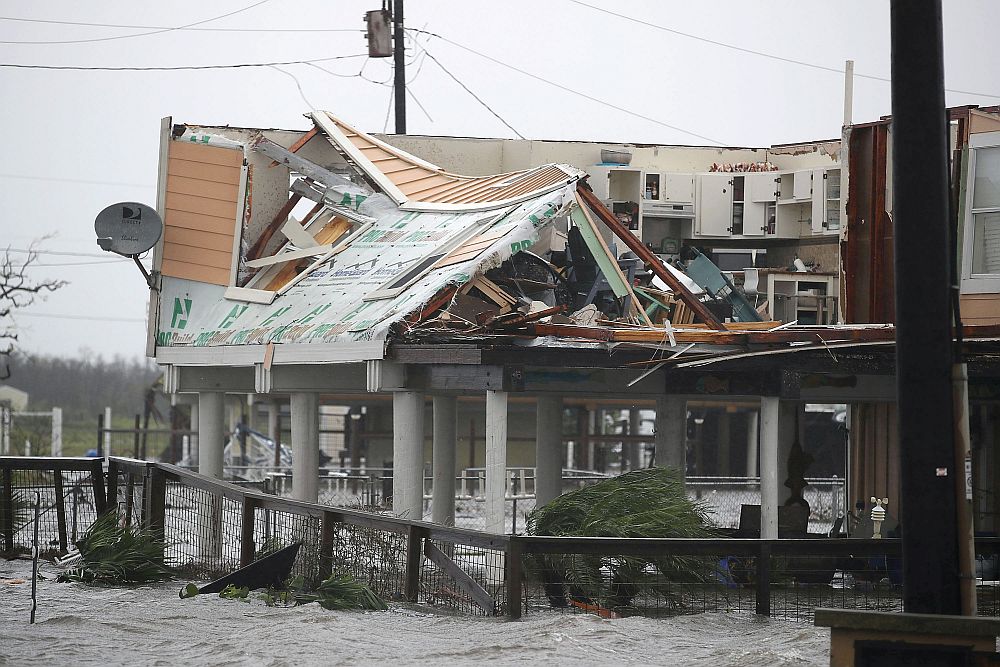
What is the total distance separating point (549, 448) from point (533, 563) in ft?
34.9

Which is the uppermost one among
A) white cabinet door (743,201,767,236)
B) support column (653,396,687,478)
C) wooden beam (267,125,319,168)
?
wooden beam (267,125,319,168)

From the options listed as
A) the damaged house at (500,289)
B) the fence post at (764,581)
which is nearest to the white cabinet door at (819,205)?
the damaged house at (500,289)

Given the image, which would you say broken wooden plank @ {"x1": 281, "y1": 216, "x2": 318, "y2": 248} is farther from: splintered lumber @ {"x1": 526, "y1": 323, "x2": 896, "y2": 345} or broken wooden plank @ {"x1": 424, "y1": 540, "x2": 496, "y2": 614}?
broken wooden plank @ {"x1": 424, "y1": 540, "x2": 496, "y2": 614}

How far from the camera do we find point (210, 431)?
22.9 meters

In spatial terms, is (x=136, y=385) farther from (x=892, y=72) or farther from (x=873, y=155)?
(x=892, y=72)

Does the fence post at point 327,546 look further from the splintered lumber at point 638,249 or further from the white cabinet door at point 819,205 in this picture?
the white cabinet door at point 819,205

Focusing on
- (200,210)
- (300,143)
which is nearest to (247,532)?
(200,210)

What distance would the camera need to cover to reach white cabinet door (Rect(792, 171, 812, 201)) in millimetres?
24750

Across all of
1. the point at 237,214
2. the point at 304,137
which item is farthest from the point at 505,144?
the point at 237,214

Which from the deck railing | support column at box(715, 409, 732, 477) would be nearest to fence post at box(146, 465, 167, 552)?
the deck railing

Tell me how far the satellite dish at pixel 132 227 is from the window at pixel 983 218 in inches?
496

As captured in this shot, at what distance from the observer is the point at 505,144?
2666 cm

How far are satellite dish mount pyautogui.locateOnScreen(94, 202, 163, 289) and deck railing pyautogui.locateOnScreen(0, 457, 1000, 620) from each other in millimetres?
8964

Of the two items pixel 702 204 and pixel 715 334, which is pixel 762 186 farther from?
pixel 715 334
